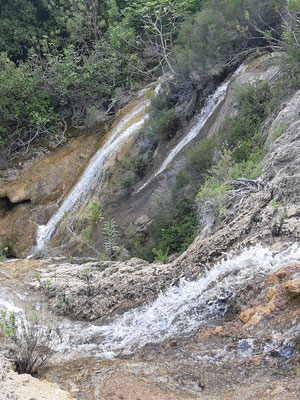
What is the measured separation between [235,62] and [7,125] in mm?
9337

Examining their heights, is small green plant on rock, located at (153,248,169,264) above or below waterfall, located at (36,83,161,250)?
below

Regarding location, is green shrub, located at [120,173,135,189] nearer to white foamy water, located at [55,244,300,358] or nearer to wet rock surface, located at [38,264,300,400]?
white foamy water, located at [55,244,300,358]

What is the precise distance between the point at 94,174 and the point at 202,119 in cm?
361

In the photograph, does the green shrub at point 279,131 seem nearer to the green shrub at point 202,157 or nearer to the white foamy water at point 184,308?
the green shrub at point 202,157

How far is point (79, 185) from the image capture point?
11969 mm

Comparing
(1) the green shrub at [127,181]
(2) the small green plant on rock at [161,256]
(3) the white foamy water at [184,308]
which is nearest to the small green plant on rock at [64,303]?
(3) the white foamy water at [184,308]

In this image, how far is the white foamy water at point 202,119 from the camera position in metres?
9.81

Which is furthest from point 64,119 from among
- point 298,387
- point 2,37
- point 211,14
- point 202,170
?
point 298,387

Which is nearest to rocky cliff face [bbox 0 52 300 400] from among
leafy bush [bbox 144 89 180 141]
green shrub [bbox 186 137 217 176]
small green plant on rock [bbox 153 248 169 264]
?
small green plant on rock [bbox 153 248 169 264]

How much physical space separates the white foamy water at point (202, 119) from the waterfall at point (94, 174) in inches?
74.5

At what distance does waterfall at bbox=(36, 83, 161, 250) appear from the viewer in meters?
11.3

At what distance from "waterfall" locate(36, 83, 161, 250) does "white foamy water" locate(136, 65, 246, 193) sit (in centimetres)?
189

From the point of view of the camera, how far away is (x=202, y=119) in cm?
1009

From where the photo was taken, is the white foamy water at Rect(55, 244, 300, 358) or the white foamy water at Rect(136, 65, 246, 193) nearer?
the white foamy water at Rect(55, 244, 300, 358)
